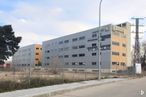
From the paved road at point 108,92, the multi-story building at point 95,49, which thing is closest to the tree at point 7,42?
the multi-story building at point 95,49

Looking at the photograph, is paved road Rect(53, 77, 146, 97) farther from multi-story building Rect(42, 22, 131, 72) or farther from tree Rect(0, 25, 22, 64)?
multi-story building Rect(42, 22, 131, 72)

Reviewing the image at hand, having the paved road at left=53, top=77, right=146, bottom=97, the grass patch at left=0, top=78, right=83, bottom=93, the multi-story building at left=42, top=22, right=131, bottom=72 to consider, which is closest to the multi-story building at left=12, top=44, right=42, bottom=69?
the multi-story building at left=42, top=22, right=131, bottom=72

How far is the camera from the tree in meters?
76.2

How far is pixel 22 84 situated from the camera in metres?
22.0

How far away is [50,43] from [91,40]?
44.3 meters

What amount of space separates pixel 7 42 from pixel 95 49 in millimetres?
46272

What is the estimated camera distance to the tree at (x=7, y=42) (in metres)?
76.2

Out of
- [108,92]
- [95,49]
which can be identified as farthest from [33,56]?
[108,92]

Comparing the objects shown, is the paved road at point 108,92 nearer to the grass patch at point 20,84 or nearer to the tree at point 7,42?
the grass patch at point 20,84

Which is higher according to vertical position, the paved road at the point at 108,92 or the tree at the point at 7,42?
the tree at the point at 7,42

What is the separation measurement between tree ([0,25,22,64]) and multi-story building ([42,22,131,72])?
21.4 m

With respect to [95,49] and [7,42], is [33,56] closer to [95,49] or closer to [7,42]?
[95,49]

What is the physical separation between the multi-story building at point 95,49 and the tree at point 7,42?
21370 millimetres

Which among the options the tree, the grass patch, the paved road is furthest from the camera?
the tree
